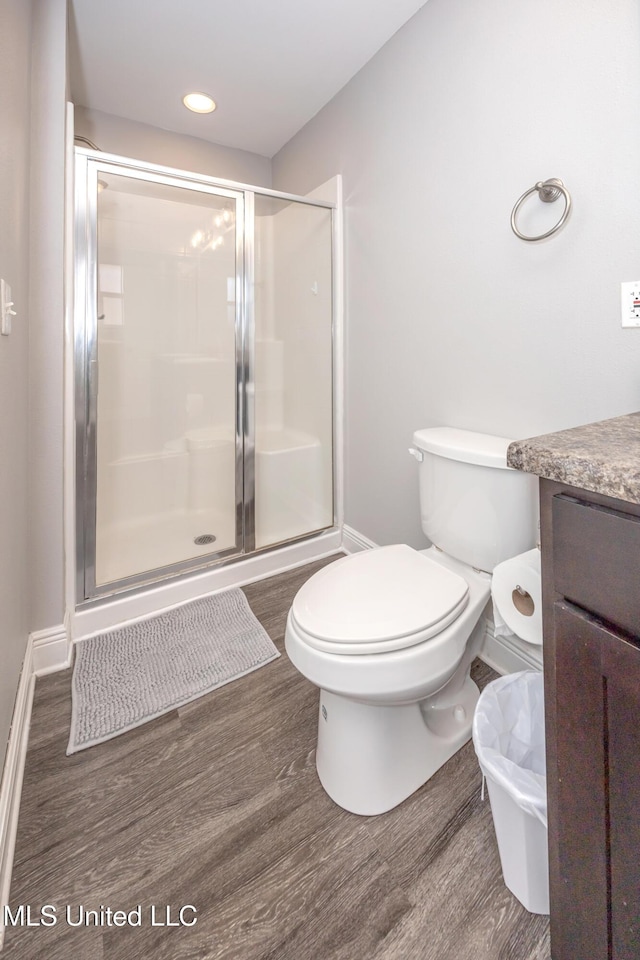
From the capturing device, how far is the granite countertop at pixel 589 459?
20.1 inches

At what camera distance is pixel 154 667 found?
1.57 meters

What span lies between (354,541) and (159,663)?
1.14 metres

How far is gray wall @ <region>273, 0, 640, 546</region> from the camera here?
43.2 inches

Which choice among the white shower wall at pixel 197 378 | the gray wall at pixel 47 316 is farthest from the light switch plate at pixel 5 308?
the white shower wall at pixel 197 378

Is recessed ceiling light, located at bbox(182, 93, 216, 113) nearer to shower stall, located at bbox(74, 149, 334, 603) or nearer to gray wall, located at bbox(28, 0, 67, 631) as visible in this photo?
shower stall, located at bbox(74, 149, 334, 603)

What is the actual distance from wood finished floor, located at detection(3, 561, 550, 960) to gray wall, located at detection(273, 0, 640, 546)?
3.41ft

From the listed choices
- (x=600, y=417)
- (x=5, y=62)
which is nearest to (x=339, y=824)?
(x=600, y=417)

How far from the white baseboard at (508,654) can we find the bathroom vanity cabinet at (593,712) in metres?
0.71

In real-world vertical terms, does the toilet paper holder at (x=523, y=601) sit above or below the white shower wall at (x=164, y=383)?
below

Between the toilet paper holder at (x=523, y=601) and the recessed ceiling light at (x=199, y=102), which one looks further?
the recessed ceiling light at (x=199, y=102)

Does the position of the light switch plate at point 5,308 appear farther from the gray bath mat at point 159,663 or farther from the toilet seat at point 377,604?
the gray bath mat at point 159,663

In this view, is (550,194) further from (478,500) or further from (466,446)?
(478,500)

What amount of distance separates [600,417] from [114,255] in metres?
2.07

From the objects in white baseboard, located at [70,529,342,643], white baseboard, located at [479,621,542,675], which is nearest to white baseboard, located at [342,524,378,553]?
white baseboard, located at [70,529,342,643]
